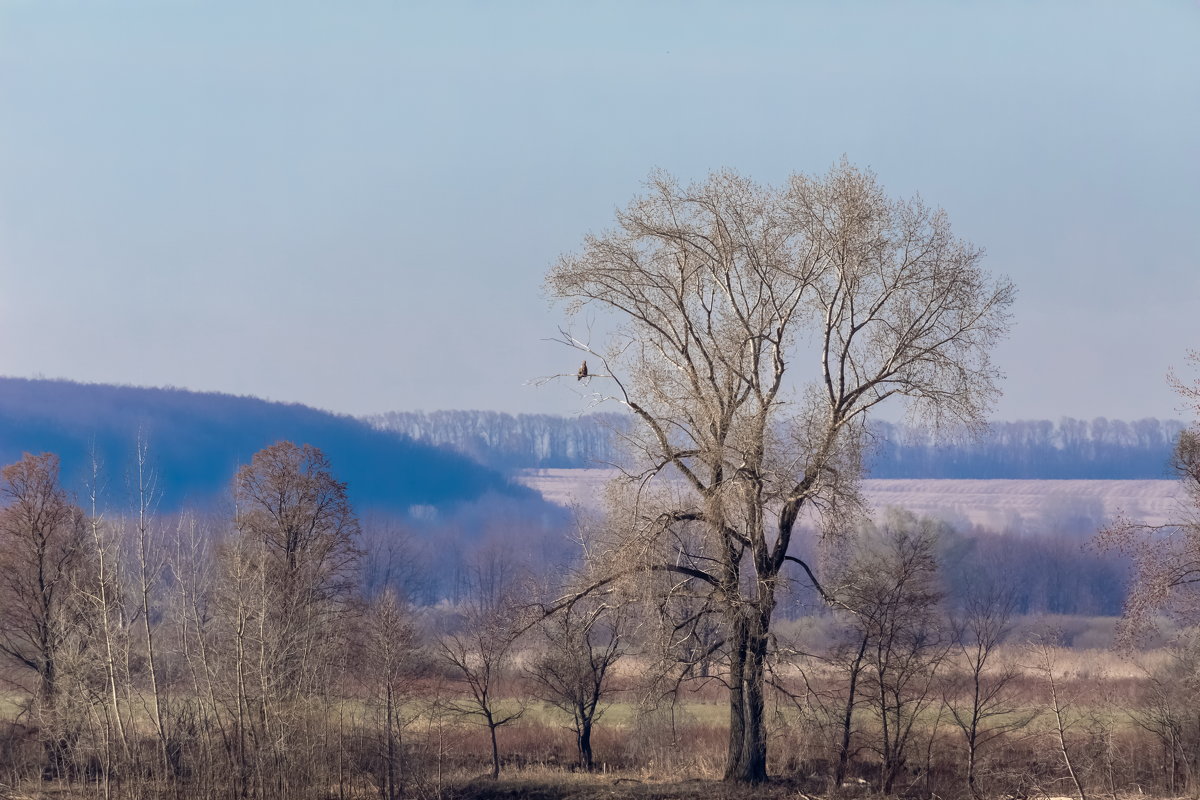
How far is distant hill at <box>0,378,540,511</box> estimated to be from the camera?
503 ft

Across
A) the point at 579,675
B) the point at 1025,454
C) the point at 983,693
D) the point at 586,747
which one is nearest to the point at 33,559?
the point at 579,675

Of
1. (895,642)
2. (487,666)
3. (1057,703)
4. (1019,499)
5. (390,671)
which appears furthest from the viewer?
(1019,499)

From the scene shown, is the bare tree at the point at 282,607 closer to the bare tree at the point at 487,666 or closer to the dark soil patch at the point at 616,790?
the bare tree at the point at 487,666

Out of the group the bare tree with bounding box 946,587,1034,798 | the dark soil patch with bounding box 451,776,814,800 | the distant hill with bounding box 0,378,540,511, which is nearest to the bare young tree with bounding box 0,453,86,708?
the dark soil patch with bounding box 451,776,814,800

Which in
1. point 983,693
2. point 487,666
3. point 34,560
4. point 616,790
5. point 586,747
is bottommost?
point 586,747

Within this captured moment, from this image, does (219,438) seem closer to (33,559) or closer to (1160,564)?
(33,559)

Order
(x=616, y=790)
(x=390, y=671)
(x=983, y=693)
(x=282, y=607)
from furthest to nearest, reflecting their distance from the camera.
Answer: (x=983, y=693) → (x=282, y=607) → (x=390, y=671) → (x=616, y=790)

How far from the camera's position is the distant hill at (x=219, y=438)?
153375mm

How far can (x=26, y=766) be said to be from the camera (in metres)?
28.8

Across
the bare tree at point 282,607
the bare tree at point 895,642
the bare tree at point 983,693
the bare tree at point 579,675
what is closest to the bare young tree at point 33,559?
the bare tree at point 282,607

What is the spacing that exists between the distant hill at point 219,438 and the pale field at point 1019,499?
1620 cm

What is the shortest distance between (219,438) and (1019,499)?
116131mm

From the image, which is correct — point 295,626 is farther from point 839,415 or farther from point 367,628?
point 839,415

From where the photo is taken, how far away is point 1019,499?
149625mm
